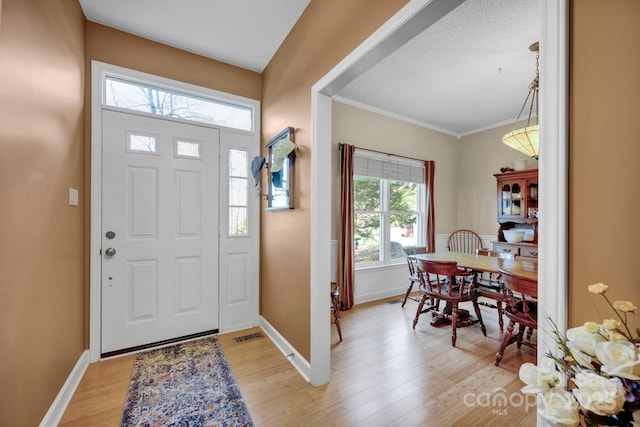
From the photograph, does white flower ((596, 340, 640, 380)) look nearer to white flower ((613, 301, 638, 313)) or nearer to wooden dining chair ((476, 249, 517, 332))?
white flower ((613, 301, 638, 313))

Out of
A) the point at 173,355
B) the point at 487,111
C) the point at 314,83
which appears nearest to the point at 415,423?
the point at 173,355

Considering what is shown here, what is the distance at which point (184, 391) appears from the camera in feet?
6.13

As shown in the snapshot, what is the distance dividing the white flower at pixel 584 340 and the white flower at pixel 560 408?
0.30 feet

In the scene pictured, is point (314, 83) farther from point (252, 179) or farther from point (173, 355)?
point (173, 355)

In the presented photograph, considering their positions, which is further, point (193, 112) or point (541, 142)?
point (193, 112)

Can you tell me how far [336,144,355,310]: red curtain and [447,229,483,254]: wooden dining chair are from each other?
2.35 meters

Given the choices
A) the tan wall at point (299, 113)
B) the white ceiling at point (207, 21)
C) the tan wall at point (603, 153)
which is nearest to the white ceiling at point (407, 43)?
the white ceiling at point (207, 21)

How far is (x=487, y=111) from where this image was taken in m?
3.97

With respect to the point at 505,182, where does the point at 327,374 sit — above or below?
below

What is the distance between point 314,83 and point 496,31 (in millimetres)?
1678

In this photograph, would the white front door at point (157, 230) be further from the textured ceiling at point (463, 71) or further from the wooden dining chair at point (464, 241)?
the wooden dining chair at point (464, 241)

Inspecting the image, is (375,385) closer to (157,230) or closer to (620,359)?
(620,359)

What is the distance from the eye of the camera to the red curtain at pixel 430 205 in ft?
A: 14.8

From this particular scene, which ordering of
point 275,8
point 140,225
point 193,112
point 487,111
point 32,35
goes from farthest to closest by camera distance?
point 487,111
point 193,112
point 140,225
point 275,8
point 32,35
